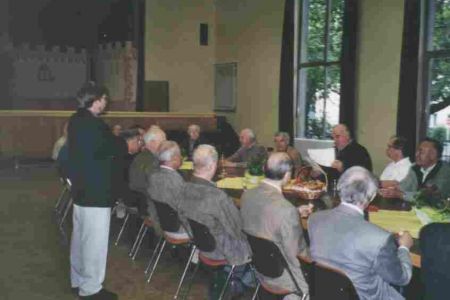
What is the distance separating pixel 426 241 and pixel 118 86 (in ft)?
48.4

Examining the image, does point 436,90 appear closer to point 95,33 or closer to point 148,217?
point 148,217

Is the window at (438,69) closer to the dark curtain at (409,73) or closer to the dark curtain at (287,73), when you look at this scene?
the dark curtain at (409,73)

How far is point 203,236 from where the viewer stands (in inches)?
167

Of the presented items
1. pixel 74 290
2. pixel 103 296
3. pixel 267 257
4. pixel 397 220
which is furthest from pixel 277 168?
pixel 74 290

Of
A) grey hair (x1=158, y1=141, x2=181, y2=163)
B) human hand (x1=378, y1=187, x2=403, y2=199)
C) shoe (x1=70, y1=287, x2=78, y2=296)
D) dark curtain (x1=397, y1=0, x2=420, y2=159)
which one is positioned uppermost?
dark curtain (x1=397, y1=0, x2=420, y2=159)

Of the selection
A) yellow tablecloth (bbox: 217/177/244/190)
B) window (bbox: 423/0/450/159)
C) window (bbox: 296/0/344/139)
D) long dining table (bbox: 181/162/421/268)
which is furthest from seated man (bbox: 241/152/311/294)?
window (bbox: 296/0/344/139)

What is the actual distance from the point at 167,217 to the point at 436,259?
261 cm

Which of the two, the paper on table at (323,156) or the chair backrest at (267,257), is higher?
the paper on table at (323,156)

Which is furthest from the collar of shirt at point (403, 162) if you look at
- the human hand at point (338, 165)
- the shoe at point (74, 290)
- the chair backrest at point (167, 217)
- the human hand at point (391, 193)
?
the shoe at point (74, 290)

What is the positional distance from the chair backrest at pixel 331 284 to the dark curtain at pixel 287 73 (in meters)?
8.31

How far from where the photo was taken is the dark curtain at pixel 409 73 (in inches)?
326

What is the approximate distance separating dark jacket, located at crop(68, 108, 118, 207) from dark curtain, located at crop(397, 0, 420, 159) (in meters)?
4.72

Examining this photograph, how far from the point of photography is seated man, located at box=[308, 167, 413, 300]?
2.95 metres

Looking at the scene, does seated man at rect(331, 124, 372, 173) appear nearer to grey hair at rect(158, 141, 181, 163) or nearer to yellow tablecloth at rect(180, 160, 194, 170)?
yellow tablecloth at rect(180, 160, 194, 170)
